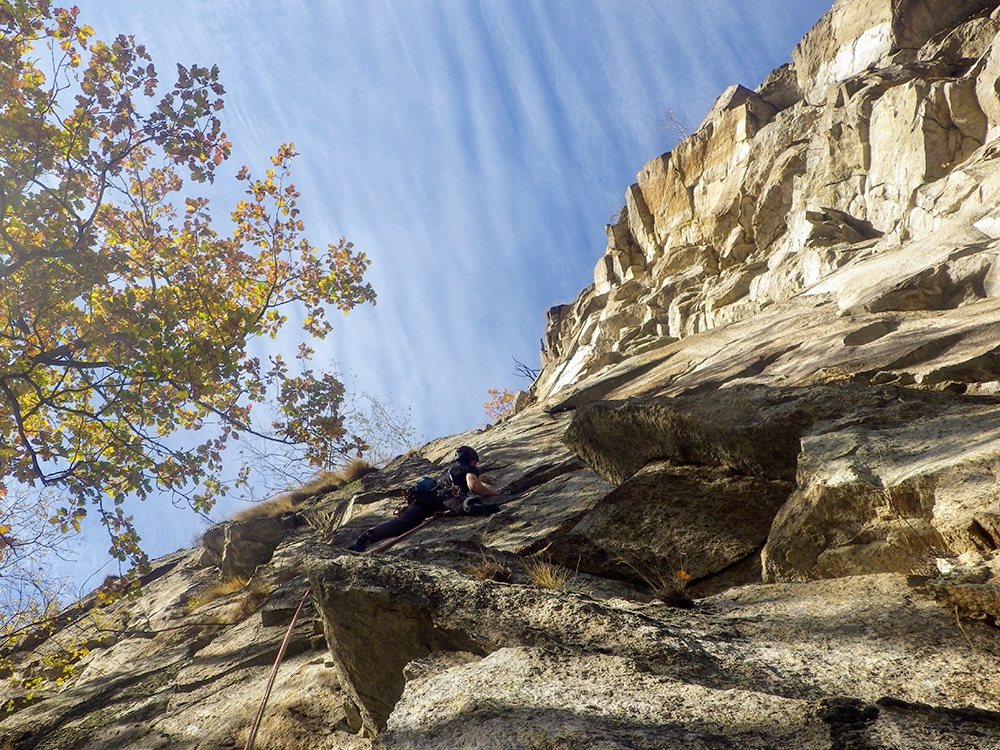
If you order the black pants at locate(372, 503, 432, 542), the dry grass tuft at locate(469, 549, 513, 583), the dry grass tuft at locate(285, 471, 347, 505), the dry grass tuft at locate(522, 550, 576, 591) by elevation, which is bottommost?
the dry grass tuft at locate(522, 550, 576, 591)

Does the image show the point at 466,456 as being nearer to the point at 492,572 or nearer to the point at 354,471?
the point at 492,572

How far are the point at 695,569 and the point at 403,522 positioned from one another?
4784 mm

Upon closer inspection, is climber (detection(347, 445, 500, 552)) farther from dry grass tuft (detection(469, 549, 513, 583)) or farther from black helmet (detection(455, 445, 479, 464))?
dry grass tuft (detection(469, 549, 513, 583))

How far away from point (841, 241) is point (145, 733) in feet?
47.7

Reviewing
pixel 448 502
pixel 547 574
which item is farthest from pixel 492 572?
pixel 448 502

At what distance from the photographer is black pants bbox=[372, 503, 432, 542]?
816cm

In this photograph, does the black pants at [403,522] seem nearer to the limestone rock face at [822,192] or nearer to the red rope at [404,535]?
the red rope at [404,535]

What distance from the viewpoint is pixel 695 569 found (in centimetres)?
438

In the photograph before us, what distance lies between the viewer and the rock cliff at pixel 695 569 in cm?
239

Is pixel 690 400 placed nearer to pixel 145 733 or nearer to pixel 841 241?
pixel 145 733

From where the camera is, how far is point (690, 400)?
17.6 feet

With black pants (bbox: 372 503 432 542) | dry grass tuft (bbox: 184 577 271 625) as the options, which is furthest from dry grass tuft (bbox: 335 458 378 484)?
black pants (bbox: 372 503 432 542)

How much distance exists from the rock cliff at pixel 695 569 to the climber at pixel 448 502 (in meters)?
0.32

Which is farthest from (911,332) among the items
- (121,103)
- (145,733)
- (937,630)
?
(121,103)
